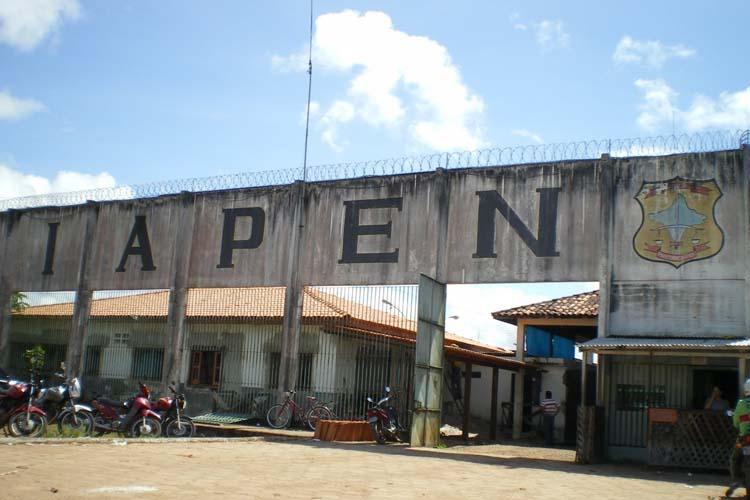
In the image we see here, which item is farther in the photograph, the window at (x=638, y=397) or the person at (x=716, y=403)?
the window at (x=638, y=397)

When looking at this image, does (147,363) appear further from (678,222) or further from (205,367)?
(678,222)

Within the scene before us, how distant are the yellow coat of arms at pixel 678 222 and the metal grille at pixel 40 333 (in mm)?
15474

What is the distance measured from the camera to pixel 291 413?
17953 mm

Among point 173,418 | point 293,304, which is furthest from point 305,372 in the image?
point 173,418

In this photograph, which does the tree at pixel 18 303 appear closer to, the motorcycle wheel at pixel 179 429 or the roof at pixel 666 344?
the motorcycle wheel at pixel 179 429

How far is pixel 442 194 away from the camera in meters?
17.4

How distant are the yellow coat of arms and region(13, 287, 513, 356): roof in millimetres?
5508

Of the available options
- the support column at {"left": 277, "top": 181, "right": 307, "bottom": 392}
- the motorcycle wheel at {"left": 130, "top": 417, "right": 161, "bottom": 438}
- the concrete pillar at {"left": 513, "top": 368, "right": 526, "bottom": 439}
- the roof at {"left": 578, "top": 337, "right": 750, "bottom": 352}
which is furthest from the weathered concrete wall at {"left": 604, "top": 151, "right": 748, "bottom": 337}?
the concrete pillar at {"left": 513, "top": 368, "right": 526, "bottom": 439}

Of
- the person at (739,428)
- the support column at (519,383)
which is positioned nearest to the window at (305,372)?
the support column at (519,383)

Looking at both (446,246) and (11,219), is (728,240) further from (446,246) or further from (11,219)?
(11,219)

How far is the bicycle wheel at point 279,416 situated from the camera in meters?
17.9

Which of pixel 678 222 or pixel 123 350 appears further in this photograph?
pixel 123 350

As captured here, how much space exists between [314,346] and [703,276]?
898 centimetres

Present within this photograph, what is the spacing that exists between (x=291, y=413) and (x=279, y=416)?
29cm
